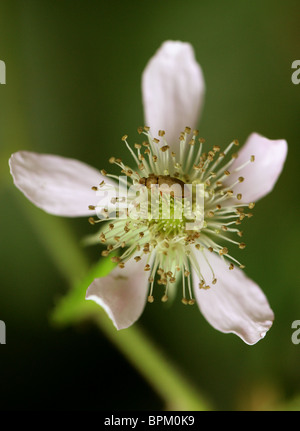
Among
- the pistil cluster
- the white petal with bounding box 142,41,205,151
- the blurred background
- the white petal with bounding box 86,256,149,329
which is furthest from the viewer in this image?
the blurred background

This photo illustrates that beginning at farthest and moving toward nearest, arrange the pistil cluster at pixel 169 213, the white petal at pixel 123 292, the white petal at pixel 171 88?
the white petal at pixel 171 88
the pistil cluster at pixel 169 213
the white petal at pixel 123 292

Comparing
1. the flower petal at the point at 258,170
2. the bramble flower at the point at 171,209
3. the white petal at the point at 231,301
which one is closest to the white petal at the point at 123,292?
the bramble flower at the point at 171,209

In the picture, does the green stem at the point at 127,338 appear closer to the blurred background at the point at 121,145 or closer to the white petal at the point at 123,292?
the blurred background at the point at 121,145

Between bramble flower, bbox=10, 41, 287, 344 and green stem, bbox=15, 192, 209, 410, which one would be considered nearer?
bramble flower, bbox=10, 41, 287, 344

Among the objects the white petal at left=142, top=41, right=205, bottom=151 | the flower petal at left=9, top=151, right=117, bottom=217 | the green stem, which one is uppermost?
the white petal at left=142, top=41, right=205, bottom=151

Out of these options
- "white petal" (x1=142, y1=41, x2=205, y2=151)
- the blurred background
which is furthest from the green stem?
"white petal" (x1=142, y1=41, x2=205, y2=151)

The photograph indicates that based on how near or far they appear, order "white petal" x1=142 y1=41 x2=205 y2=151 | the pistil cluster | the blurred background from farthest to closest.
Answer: the blurred background
"white petal" x1=142 y1=41 x2=205 y2=151
the pistil cluster

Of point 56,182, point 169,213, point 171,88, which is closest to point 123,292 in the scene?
point 169,213

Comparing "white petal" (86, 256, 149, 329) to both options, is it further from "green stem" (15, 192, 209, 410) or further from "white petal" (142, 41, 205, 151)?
"white petal" (142, 41, 205, 151)
